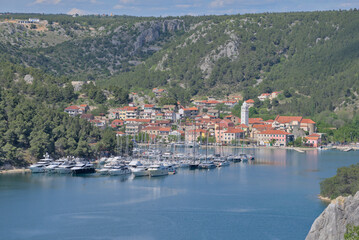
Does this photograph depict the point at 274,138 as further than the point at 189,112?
No

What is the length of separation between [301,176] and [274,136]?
1049 inches

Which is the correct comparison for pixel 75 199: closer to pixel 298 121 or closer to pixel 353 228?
pixel 353 228

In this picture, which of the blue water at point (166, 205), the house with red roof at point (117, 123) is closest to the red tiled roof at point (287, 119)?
the house with red roof at point (117, 123)

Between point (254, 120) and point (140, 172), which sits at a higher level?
point (254, 120)

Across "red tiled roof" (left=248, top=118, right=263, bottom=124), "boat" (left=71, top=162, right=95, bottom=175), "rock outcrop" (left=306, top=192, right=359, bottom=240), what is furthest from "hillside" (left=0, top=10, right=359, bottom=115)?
"rock outcrop" (left=306, top=192, right=359, bottom=240)

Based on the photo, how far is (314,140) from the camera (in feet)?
236

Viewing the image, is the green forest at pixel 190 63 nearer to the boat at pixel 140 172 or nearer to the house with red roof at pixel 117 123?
the house with red roof at pixel 117 123

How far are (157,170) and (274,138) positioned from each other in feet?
93.7

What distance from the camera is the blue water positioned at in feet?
98.8

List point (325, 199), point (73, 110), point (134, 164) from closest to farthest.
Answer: point (325, 199) < point (134, 164) < point (73, 110)

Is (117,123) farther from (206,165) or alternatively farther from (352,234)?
(352,234)

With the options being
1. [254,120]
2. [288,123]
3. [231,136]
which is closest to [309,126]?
[288,123]

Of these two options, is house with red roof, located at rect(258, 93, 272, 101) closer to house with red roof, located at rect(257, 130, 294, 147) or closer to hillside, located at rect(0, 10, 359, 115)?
hillside, located at rect(0, 10, 359, 115)

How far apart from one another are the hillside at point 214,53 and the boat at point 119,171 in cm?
4193
